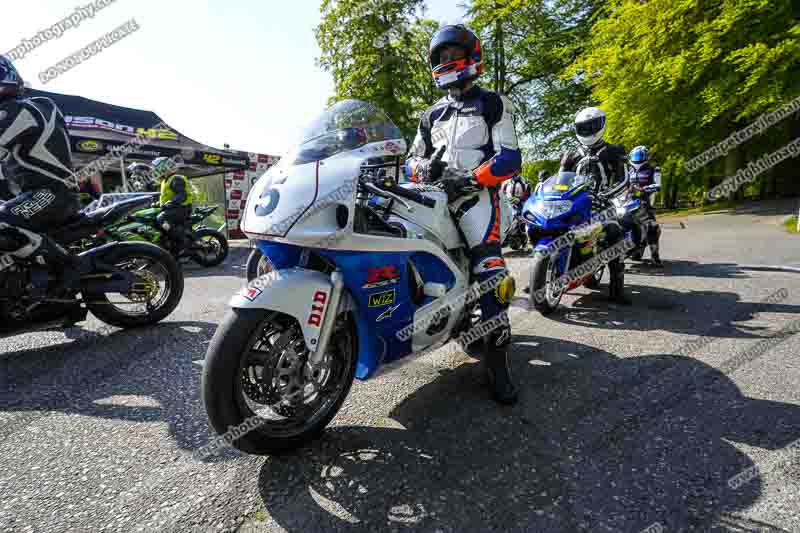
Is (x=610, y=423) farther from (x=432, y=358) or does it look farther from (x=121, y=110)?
(x=121, y=110)

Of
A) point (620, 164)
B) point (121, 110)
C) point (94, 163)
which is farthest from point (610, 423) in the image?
point (121, 110)

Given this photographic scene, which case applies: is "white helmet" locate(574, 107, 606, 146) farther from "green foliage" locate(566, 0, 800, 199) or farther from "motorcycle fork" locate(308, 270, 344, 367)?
"green foliage" locate(566, 0, 800, 199)

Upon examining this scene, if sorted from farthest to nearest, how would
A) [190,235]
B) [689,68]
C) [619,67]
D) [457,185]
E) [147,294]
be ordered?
[619,67] < [689,68] < [190,235] < [147,294] < [457,185]

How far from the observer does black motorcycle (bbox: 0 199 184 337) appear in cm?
336

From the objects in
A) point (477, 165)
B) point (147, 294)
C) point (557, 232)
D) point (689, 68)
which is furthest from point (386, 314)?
point (689, 68)

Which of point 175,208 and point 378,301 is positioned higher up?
point 175,208

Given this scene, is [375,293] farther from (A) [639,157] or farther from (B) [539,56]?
(B) [539,56]

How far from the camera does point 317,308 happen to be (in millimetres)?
1913

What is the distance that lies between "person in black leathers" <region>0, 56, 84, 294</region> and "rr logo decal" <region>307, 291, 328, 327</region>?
9.51 feet

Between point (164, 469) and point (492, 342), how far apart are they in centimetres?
189

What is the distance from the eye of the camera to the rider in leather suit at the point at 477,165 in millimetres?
2578

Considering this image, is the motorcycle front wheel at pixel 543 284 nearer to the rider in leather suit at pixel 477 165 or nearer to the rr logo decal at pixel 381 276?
the rider in leather suit at pixel 477 165

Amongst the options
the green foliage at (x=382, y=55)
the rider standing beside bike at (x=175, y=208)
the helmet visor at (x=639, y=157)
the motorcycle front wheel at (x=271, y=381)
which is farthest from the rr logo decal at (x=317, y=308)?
the green foliage at (x=382, y=55)

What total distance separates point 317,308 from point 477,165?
5.20 ft
